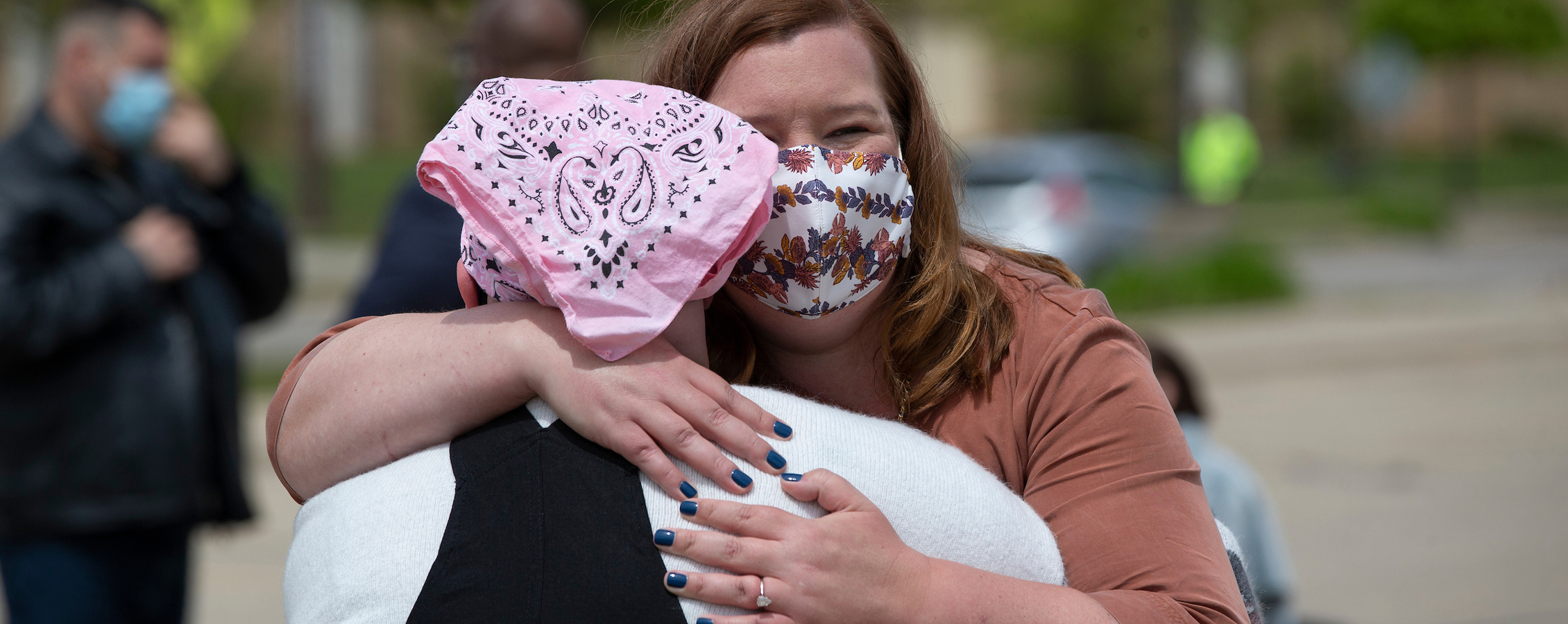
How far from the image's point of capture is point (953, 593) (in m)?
1.35

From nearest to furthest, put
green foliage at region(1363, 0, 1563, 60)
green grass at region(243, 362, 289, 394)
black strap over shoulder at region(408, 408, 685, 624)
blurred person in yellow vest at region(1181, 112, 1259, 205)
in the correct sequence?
black strap over shoulder at region(408, 408, 685, 624) < green grass at region(243, 362, 289, 394) < blurred person in yellow vest at region(1181, 112, 1259, 205) < green foliage at region(1363, 0, 1563, 60)

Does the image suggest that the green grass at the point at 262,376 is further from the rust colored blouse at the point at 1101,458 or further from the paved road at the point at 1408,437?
the rust colored blouse at the point at 1101,458

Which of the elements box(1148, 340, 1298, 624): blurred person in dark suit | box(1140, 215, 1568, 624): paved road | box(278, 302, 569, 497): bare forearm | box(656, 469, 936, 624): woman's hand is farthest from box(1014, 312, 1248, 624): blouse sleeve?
box(1140, 215, 1568, 624): paved road

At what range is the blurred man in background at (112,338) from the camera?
128 inches

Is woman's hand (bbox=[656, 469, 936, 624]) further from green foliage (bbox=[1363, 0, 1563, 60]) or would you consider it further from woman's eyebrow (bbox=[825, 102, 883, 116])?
green foliage (bbox=[1363, 0, 1563, 60])

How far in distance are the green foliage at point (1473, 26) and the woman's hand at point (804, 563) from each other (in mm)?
22722

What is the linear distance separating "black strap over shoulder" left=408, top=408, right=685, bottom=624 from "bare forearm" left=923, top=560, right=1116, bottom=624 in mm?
272

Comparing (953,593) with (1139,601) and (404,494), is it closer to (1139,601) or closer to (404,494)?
(1139,601)

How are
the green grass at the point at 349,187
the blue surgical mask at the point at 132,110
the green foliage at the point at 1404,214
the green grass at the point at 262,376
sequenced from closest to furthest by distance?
the blue surgical mask at the point at 132,110
the green grass at the point at 262,376
the green foliage at the point at 1404,214
the green grass at the point at 349,187

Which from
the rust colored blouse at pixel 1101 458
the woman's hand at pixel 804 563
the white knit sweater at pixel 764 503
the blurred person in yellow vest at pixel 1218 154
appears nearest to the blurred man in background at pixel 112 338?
the rust colored blouse at pixel 1101 458

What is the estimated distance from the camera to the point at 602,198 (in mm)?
1354

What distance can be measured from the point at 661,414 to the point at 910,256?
52cm

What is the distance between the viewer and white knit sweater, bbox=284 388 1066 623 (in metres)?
1.34

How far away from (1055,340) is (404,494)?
0.76 m
